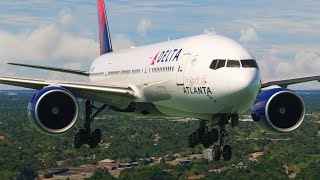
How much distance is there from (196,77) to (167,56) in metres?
6.68

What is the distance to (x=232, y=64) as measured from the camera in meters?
37.4

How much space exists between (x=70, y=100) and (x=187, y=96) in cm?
789

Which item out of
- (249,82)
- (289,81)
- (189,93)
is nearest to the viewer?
(249,82)

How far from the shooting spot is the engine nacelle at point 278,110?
4197 centimetres

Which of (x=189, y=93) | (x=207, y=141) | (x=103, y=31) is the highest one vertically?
(x=103, y=31)

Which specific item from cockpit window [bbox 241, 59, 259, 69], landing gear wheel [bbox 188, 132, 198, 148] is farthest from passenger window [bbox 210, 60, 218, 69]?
landing gear wheel [bbox 188, 132, 198, 148]

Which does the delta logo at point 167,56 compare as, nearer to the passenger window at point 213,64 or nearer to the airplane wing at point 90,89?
the airplane wing at point 90,89

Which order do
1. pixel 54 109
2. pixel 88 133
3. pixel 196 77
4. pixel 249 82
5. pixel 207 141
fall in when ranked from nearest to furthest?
pixel 249 82, pixel 196 77, pixel 54 109, pixel 207 141, pixel 88 133

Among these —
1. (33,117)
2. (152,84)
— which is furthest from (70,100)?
(152,84)

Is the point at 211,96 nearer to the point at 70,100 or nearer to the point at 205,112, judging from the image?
the point at 205,112

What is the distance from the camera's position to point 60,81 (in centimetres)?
4700

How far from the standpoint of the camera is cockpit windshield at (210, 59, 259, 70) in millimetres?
37188

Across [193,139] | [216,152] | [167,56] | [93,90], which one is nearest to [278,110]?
[216,152]

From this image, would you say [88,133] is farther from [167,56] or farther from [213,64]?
[213,64]
